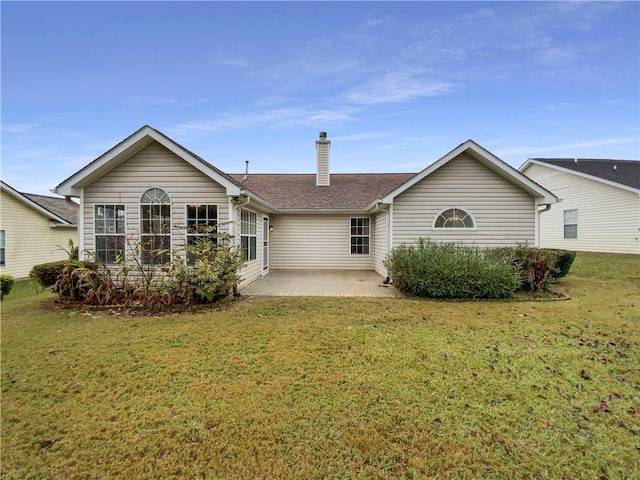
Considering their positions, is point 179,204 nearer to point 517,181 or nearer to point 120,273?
point 120,273

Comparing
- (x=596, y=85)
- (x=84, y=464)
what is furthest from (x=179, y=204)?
(x=596, y=85)

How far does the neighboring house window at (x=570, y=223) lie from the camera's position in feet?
60.1

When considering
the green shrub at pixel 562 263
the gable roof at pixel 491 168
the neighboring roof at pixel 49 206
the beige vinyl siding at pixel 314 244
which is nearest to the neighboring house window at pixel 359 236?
the beige vinyl siding at pixel 314 244

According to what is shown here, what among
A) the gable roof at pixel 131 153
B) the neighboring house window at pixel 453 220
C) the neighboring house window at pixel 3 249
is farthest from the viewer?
the neighboring house window at pixel 3 249

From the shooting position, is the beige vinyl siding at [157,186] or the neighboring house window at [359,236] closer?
the beige vinyl siding at [157,186]

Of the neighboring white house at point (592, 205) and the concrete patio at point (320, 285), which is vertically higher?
the neighboring white house at point (592, 205)

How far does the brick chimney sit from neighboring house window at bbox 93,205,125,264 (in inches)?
401

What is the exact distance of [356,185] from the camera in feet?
55.5

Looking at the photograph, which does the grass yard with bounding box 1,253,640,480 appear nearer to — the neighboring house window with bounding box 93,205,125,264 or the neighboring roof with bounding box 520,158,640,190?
the neighboring house window with bounding box 93,205,125,264

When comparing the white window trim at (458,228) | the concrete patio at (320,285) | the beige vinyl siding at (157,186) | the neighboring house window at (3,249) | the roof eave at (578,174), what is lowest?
the concrete patio at (320,285)

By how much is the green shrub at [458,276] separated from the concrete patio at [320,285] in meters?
0.78

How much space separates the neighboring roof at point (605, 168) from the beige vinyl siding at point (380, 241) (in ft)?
42.4

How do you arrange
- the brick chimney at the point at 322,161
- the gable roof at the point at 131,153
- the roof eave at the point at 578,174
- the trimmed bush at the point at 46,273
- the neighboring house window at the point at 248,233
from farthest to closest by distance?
1. the brick chimney at the point at 322,161
2. the roof eave at the point at 578,174
3. the neighboring house window at the point at 248,233
4. the trimmed bush at the point at 46,273
5. the gable roof at the point at 131,153

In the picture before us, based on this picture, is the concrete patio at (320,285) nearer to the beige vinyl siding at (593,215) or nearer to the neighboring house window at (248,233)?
the neighboring house window at (248,233)
